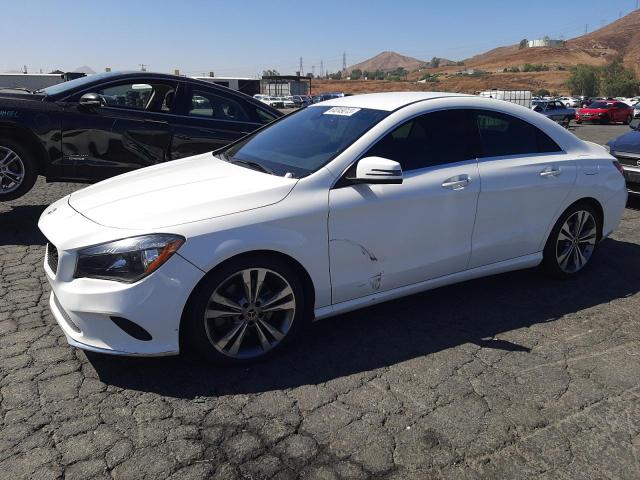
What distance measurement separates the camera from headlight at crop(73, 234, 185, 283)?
287cm

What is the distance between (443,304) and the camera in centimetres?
425

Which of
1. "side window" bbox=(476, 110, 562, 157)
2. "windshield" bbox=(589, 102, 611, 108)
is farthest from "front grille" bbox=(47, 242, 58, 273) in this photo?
"windshield" bbox=(589, 102, 611, 108)

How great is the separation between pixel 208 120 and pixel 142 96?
31.5 inches

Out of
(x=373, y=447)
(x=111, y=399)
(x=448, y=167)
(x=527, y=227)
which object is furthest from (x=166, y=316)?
(x=527, y=227)

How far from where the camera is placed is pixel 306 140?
3912mm

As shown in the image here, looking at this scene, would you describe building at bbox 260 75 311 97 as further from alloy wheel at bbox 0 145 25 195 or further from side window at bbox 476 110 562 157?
side window at bbox 476 110 562 157

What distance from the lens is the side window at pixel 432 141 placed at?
3684 mm

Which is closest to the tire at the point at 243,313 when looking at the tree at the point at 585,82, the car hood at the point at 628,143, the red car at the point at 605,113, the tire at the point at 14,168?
the tire at the point at 14,168

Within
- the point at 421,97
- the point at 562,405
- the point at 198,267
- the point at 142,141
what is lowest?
the point at 562,405

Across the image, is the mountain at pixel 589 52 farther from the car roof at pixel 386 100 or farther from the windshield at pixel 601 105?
the car roof at pixel 386 100

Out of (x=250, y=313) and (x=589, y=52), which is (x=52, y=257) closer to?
(x=250, y=313)

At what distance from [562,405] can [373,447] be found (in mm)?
1107

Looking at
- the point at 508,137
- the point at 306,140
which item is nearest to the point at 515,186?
the point at 508,137

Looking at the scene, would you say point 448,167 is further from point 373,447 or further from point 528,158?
point 373,447
